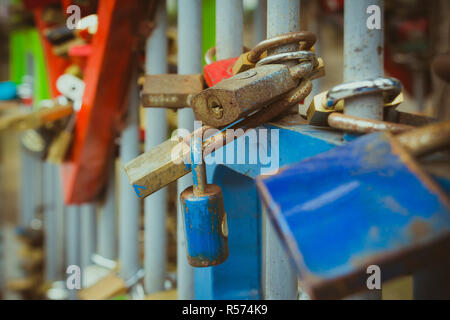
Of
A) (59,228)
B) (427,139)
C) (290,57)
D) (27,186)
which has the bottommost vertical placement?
(59,228)

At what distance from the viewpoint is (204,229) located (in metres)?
0.46

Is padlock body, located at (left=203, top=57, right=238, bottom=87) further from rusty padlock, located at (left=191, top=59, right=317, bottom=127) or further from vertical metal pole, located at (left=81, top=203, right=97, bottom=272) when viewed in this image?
vertical metal pole, located at (left=81, top=203, right=97, bottom=272)

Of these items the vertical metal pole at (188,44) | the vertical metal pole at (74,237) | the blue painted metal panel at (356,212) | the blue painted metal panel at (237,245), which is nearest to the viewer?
the blue painted metal panel at (356,212)

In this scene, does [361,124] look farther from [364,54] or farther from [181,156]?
[181,156]

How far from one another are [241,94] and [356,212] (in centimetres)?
19

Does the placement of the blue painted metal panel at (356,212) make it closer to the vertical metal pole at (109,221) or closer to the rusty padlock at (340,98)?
the rusty padlock at (340,98)

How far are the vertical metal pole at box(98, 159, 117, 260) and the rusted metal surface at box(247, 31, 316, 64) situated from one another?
998 mm

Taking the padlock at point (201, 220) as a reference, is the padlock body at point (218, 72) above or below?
above

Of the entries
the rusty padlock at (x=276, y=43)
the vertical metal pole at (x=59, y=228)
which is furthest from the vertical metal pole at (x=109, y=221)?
the rusty padlock at (x=276, y=43)

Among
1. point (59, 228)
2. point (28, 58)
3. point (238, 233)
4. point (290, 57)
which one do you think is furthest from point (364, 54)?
point (28, 58)

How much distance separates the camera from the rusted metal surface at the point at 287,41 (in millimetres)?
484

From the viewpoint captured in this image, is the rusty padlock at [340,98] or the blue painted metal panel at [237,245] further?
the blue painted metal panel at [237,245]

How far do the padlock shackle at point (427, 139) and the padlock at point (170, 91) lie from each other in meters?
0.38
